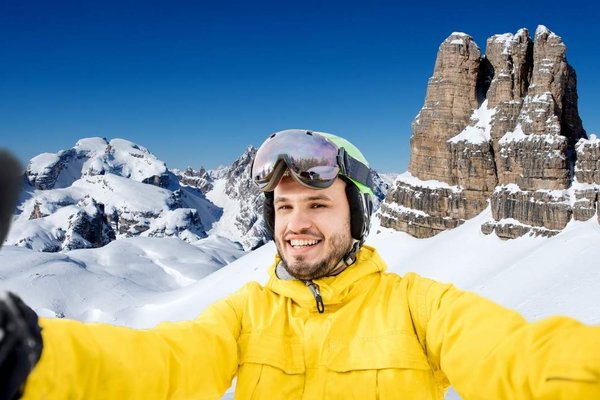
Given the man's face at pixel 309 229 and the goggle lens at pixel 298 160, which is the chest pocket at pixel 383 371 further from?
the goggle lens at pixel 298 160

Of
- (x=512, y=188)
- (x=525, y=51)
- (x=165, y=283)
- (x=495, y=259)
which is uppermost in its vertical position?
(x=525, y=51)

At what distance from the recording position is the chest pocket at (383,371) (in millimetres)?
2770

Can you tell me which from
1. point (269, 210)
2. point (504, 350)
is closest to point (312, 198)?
point (269, 210)

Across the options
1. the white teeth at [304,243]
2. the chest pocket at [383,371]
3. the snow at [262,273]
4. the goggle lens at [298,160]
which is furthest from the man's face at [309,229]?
the snow at [262,273]

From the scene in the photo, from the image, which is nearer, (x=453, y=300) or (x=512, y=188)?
(x=453, y=300)

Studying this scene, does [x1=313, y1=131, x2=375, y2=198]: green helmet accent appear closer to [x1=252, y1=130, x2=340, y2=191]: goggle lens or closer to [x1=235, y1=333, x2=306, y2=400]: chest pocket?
[x1=252, y1=130, x2=340, y2=191]: goggle lens

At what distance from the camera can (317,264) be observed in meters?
3.43

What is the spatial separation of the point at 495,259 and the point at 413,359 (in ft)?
130

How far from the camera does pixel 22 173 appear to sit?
1344 millimetres

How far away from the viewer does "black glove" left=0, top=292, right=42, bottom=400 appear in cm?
142

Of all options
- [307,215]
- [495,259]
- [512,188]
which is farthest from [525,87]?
[307,215]

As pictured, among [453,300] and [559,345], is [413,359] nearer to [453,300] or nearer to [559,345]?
[453,300]

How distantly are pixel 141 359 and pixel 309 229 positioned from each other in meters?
1.65

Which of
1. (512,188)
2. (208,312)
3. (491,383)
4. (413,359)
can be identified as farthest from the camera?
(512,188)
